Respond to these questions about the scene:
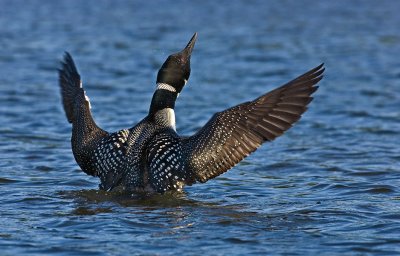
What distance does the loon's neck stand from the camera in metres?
8.41

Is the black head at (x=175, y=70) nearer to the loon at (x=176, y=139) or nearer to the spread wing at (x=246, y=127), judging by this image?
the loon at (x=176, y=139)

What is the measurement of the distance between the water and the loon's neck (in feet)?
2.16

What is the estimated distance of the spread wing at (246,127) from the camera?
7570 mm

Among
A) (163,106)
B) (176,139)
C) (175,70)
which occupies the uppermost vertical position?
(175,70)

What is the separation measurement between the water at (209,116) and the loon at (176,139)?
22cm

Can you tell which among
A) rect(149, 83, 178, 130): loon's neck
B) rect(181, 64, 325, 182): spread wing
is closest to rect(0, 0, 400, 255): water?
rect(181, 64, 325, 182): spread wing

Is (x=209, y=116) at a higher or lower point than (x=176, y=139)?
higher

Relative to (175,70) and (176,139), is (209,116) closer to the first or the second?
(175,70)

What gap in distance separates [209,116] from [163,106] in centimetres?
327

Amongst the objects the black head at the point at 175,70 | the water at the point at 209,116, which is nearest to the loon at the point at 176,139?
the black head at the point at 175,70

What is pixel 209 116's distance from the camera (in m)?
11.7

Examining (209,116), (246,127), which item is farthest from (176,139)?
(209,116)

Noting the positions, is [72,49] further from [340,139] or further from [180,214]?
[180,214]

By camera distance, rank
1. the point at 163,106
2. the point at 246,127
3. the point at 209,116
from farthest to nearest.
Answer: the point at 209,116, the point at 163,106, the point at 246,127
